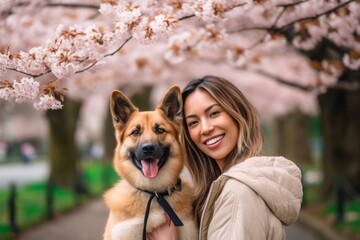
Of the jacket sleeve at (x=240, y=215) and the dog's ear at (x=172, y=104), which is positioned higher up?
the dog's ear at (x=172, y=104)

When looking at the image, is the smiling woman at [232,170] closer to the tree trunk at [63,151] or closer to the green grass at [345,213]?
the green grass at [345,213]

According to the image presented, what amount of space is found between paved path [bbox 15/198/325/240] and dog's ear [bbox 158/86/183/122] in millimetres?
6138

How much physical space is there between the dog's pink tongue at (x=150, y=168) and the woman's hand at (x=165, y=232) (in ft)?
1.15

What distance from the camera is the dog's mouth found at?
357 cm

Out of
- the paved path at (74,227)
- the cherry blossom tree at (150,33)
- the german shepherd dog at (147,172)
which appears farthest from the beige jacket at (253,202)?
the paved path at (74,227)

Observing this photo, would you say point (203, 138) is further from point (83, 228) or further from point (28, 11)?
point (83, 228)

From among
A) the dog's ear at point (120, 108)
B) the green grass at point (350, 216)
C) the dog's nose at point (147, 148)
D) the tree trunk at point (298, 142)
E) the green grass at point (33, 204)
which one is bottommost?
the tree trunk at point (298, 142)

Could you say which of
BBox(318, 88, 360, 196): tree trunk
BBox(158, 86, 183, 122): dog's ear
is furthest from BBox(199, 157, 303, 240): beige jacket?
BBox(318, 88, 360, 196): tree trunk

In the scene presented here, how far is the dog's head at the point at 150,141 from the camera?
3613 millimetres

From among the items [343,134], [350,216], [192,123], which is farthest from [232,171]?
[343,134]

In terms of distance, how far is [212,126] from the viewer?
11.1ft

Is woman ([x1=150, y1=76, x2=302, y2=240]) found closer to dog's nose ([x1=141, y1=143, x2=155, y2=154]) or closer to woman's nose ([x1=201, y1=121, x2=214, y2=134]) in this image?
woman's nose ([x1=201, y1=121, x2=214, y2=134])

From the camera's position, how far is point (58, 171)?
14.3m

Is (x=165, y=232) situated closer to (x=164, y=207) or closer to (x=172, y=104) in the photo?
(x=164, y=207)
